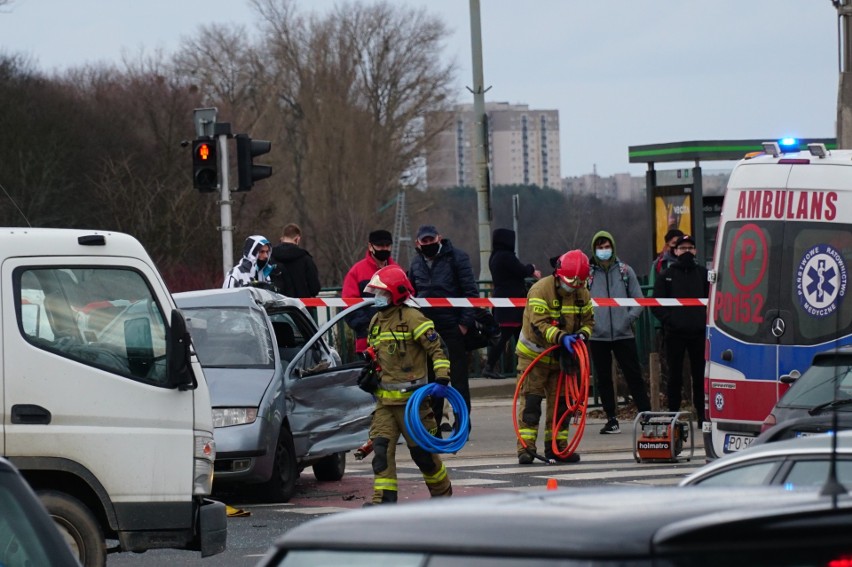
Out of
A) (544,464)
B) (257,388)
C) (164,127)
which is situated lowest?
(544,464)

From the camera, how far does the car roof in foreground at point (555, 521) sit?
2816 millimetres

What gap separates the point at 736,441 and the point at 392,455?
258 centimetres

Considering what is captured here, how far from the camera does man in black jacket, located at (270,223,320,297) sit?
1809 centimetres

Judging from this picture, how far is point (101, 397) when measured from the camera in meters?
8.49

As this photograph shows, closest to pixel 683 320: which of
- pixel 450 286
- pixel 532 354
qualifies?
pixel 450 286

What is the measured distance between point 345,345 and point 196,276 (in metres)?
27.2

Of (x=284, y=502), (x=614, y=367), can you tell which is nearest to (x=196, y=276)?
(x=614, y=367)

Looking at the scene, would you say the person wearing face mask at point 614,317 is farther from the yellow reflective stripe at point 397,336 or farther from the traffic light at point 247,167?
the yellow reflective stripe at point 397,336

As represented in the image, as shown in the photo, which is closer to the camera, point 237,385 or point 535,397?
point 237,385

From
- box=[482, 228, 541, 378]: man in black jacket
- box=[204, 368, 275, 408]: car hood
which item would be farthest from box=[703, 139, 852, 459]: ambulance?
box=[482, 228, 541, 378]: man in black jacket

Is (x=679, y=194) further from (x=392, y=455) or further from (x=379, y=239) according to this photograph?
(x=392, y=455)

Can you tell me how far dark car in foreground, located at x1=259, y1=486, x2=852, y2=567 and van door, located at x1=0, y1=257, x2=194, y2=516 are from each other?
5.23 metres

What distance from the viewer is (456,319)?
1592 centimetres

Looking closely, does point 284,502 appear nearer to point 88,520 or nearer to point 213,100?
point 88,520
